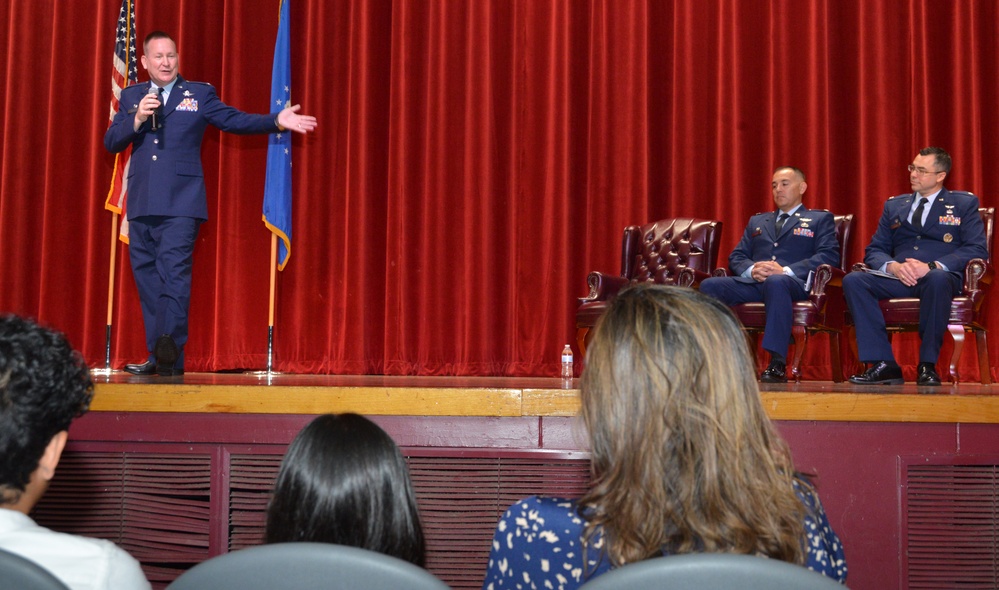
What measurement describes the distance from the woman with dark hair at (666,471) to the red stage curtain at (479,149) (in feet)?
15.0

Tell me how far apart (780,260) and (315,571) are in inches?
165

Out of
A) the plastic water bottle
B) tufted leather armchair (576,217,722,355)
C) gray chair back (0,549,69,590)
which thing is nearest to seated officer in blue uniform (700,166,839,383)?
tufted leather armchair (576,217,722,355)

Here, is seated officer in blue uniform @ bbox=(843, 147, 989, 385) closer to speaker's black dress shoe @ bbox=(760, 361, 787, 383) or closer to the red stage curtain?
speaker's black dress shoe @ bbox=(760, 361, 787, 383)

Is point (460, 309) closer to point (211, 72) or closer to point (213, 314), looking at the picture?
point (213, 314)

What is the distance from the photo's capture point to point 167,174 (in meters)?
4.09

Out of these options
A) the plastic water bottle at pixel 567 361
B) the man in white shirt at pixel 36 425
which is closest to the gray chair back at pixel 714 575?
the man in white shirt at pixel 36 425

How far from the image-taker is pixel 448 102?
582 centimetres

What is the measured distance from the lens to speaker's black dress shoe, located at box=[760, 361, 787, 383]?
13.4ft

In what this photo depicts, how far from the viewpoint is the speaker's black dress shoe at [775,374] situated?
4074mm

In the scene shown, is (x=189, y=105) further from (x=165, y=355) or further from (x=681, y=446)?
(x=681, y=446)

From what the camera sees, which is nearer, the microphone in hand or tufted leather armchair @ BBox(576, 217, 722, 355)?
the microphone in hand

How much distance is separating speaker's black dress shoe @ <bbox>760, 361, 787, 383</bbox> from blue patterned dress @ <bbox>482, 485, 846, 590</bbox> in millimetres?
3056

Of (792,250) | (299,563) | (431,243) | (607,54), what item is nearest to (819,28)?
(607,54)

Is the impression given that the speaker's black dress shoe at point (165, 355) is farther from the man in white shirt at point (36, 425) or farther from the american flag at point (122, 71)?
the man in white shirt at point (36, 425)
